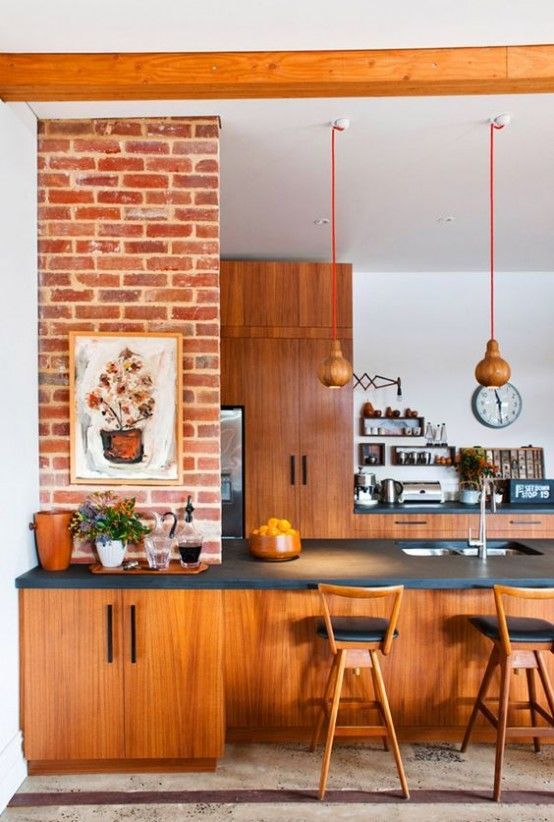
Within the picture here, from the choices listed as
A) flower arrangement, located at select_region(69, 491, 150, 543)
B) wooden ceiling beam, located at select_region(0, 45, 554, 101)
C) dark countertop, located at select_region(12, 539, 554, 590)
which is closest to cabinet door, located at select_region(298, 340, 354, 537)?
dark countertop, located at select_region(12, 539, 554, 590)

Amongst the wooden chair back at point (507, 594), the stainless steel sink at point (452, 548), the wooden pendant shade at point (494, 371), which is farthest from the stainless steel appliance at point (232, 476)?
the wooden chair back at point (507, 594)

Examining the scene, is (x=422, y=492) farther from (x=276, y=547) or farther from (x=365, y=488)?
(x=276, y=547)

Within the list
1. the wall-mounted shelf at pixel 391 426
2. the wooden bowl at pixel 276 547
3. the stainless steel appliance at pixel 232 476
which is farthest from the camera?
the wall-mounted shelf at pixel 391 426

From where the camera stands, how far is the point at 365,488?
5.49 m

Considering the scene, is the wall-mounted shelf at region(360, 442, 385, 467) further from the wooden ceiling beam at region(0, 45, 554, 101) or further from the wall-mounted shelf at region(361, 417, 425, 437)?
the wooden ceiling beam at region(0, 45, 554, 101)

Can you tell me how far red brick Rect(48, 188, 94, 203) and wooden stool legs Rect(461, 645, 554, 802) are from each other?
8.94ft

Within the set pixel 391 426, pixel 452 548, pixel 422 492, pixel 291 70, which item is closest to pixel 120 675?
pixel 452 548

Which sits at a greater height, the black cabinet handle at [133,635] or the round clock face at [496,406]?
the round clock face at [496,406]

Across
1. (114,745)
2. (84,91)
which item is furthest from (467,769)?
(84,91)

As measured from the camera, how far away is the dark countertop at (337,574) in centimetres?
273

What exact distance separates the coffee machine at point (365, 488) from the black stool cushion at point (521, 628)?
8.37ft

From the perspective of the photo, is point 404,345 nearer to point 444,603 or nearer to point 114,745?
point 444,603

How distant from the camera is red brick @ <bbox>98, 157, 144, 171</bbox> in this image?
3.01m

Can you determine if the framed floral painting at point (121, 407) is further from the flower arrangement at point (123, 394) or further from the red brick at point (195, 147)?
the red brick at point (195, 147)
